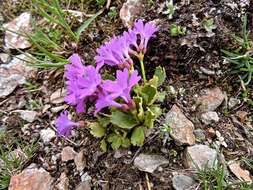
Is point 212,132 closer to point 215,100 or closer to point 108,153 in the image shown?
point 215,100

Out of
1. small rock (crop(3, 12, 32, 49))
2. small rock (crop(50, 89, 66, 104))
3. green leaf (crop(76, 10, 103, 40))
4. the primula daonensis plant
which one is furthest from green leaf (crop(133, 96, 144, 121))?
small rock (crop(3, 12, 32, 49))

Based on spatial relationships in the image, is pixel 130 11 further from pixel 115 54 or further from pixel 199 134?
pixel 199 134

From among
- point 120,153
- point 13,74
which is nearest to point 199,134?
point 120,153

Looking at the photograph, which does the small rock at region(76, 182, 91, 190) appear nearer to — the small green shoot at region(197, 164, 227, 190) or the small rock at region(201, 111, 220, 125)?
the small green shoot at region(197, 164, 227, 190)

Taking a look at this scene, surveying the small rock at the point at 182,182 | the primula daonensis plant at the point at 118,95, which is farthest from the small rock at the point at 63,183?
the small rock at the point at 182,182

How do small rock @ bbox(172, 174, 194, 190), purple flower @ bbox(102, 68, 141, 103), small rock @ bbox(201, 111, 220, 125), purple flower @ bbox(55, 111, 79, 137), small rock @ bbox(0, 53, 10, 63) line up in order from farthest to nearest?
small rock @ bbox(0, 53, 10, 63) → small rock @ bbox(201, 111, 220, 125) → purple flower @ bbox(55, 111, 79, 137) → small rock @ bbox(172, 174, 194, 190) → purple flower @ bbox(102, 68, 141, 103)

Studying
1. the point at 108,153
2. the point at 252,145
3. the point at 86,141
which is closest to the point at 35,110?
the point at 86,141
